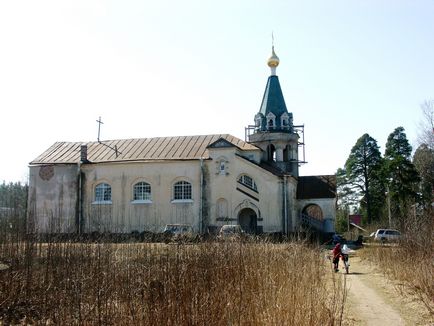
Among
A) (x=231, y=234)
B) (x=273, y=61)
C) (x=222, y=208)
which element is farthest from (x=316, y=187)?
Result: (x=231, y=234)

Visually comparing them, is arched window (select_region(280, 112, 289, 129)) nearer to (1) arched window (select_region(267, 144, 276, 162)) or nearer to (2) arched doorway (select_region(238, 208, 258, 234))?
(1) arched window (select_region(267, 144, 276, 162))

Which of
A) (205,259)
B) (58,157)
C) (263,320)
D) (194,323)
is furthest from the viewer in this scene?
(58,157)

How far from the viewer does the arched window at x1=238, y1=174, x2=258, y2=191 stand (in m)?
36.0

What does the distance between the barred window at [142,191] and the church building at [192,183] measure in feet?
0.26

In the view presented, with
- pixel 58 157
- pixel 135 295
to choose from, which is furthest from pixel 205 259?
pixel 58 157

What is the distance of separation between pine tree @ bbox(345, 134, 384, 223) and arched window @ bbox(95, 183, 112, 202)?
26503mm

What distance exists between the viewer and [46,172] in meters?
39.7

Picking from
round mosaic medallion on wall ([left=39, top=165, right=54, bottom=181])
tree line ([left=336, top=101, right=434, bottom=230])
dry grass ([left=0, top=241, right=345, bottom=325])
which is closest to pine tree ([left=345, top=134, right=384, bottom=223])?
tree line ([left=336, top=101, right=434, bottom=230])

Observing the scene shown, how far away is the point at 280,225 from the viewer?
1385 inches

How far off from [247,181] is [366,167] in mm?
20333

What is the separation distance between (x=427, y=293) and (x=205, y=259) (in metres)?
5.61

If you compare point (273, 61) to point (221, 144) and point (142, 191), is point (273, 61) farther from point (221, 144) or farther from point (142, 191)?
point (142, 191)

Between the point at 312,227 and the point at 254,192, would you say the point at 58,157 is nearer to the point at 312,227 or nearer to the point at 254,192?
the point at 254,192

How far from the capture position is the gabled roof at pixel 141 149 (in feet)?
126
